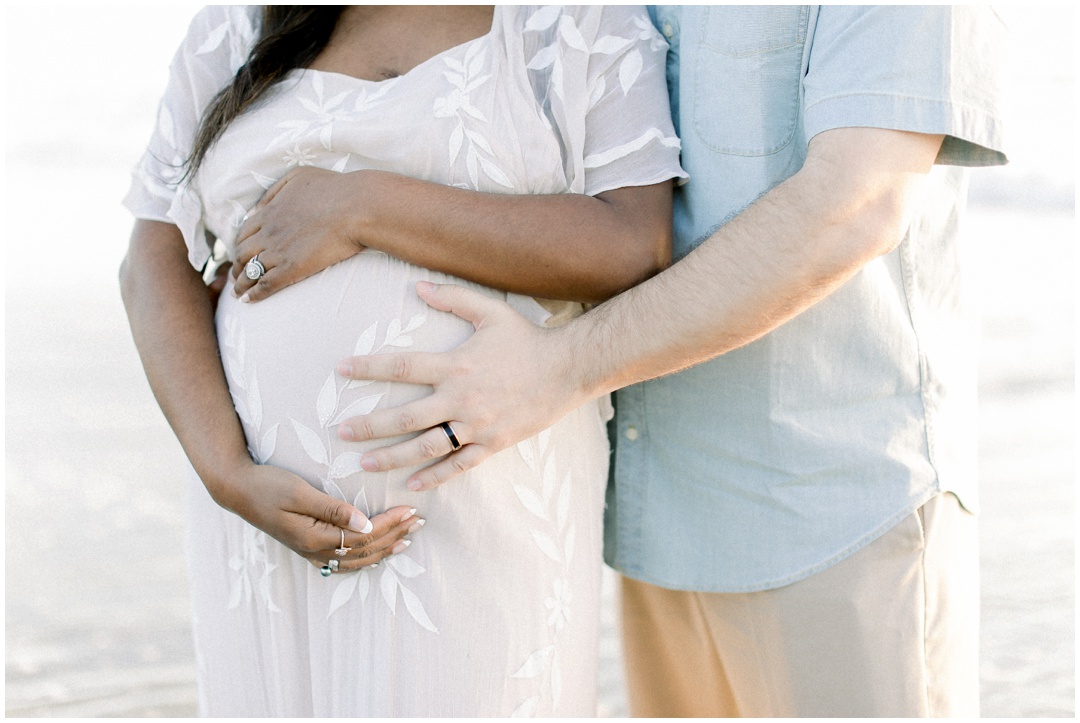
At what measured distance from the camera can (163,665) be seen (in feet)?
9.61

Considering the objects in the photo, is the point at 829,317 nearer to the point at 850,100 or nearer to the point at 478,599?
the point at 850,100

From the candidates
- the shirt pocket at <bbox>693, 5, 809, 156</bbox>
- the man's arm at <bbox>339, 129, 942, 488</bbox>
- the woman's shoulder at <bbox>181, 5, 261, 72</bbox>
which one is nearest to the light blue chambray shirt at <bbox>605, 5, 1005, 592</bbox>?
the shirt pocket at <bbox>693, 5, 809, 156</bbox>

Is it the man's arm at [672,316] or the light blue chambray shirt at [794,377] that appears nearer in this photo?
the man's arm at [672,316]

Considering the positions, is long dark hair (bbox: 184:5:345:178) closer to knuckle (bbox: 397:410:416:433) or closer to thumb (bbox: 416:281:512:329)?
thumb (bbox: 416:281:512:329)

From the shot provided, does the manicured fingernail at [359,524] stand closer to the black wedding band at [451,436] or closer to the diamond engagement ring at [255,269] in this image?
the black wedding band at [451,436]

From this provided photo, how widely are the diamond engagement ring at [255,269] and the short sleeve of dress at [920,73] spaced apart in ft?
2.82

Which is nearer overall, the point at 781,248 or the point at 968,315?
the point at 781,248

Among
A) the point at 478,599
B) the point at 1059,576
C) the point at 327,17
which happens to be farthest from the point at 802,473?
the point at 1059,576

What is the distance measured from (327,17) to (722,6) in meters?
0.70

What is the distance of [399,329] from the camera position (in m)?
1.31

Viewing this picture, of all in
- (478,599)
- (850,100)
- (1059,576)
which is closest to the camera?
(850,100)

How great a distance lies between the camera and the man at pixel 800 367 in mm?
1141

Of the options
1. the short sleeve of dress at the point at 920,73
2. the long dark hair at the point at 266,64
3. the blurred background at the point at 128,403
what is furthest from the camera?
the blurred background at the point at 128,403

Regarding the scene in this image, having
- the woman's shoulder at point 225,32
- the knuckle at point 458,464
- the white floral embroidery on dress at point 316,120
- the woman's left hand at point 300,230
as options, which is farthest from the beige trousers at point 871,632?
the woman's shoulder at point 225,32
